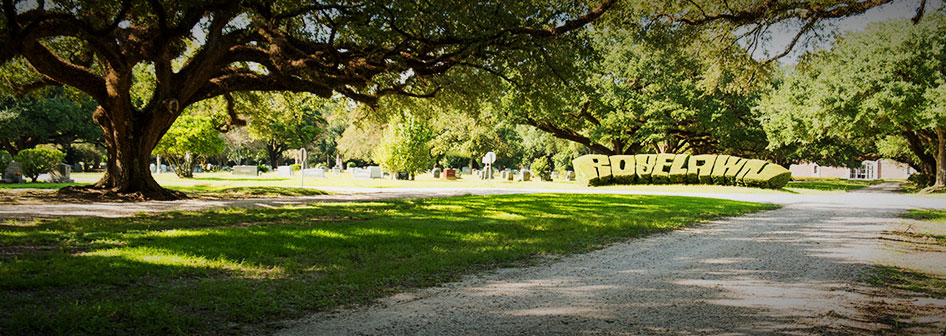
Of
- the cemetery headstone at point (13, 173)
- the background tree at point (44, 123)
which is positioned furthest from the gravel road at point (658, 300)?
the background tree at point (44, 123)

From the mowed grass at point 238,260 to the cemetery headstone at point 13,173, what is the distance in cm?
1725

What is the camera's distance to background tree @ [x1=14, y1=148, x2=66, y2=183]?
2342 centimetres

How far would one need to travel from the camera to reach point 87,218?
9781 mm

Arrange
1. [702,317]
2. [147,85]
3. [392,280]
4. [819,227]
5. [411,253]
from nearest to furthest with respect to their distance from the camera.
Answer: [702,317] < [392,280] < [411,253] < [819,227] < [147,85]

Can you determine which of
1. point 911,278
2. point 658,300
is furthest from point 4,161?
point 911,278

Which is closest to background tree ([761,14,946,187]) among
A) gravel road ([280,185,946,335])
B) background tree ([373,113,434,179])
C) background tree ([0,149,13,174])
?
gravel road ([280,185,946,335])

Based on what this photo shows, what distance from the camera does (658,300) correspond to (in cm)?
462

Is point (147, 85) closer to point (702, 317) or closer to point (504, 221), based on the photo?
point (504, 221)

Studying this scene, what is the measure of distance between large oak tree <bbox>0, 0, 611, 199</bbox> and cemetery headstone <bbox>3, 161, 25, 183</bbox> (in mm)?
7626

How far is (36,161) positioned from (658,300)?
28324 millimetres

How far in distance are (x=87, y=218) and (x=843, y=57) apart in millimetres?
32777

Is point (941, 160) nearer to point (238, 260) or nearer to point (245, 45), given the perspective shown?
point (245, 45)

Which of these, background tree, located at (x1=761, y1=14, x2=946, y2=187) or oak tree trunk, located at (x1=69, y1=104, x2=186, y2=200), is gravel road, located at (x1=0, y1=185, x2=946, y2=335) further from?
background tree, located at (x1=761, y1=14, x2=946, y2=187)

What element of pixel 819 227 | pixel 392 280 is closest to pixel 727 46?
pixel 819 227
